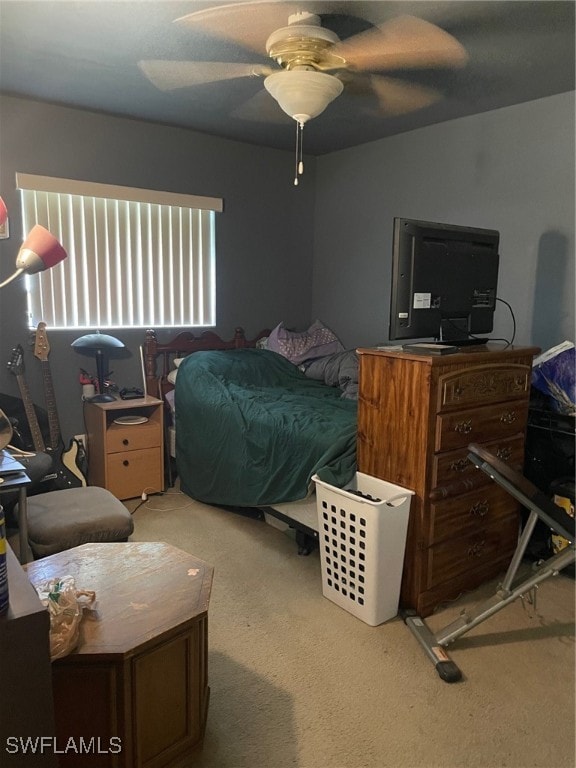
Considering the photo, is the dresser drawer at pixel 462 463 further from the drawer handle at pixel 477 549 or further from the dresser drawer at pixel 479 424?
the drawer handle at pixel 477 549

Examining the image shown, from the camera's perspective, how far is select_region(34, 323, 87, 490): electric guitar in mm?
3492

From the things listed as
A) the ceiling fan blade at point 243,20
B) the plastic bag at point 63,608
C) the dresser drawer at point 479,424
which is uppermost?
the ceiling fan blade at point 243,20

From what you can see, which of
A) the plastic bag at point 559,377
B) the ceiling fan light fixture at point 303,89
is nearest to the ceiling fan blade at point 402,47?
the ceiling fan light fixture at point 303,89

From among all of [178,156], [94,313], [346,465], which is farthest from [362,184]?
[346,465]

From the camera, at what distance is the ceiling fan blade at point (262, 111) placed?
3162mm

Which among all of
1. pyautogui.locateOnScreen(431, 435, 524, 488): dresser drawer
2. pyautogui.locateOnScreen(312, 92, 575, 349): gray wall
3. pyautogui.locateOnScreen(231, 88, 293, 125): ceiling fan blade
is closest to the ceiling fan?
pyautogui.locateOnScreen(231, 88, 293, 125): ceiling fan blade

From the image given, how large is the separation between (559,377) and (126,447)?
8.35 ft

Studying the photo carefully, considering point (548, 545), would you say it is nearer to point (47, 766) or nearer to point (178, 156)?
point (47, 766)

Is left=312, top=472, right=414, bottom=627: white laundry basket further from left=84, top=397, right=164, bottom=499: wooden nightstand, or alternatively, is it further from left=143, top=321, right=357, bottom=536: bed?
left=84, top=397, right=164, bottom=499: wooden nightstand

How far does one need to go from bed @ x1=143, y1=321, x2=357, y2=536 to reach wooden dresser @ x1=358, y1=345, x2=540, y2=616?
12.5 inches

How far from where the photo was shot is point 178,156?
399 centimetres

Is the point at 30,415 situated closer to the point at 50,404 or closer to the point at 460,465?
the point at 50,404

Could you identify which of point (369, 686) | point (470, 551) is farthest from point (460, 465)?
point (369, 686)

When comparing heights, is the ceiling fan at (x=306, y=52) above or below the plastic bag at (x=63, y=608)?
above
